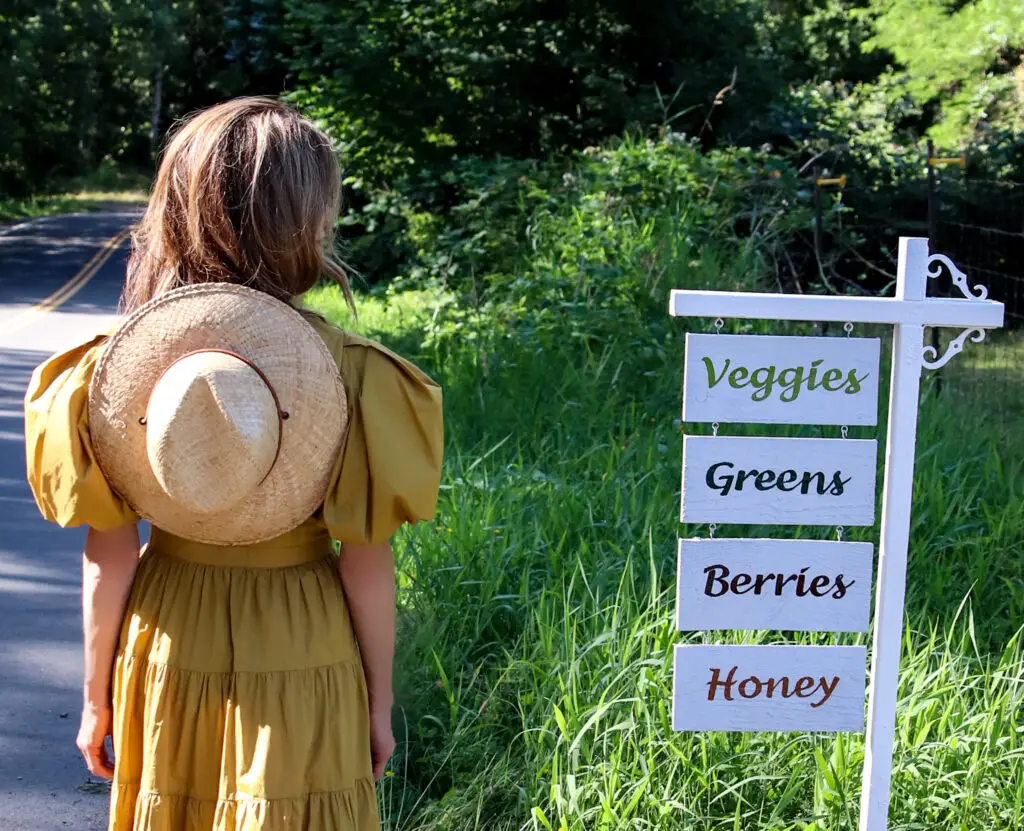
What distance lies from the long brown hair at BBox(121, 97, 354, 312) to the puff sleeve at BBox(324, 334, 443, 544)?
0.56 feet

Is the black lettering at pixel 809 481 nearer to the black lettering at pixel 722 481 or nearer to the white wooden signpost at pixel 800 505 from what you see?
the white wooden signpost at pixel 800 505

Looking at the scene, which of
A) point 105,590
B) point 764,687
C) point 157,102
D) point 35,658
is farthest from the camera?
point 157,102

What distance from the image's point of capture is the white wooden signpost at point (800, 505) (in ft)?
8.37

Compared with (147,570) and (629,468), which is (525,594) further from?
(147,570)

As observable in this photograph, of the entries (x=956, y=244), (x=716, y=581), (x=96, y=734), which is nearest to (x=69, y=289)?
(x=956, y=244)

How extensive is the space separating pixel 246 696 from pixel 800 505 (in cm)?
126

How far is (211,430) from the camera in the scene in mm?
1745

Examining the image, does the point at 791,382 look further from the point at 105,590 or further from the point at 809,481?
the point at 105,590

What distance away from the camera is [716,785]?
9.45ft

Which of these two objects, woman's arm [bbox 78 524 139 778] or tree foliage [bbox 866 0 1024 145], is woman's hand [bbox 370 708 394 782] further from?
tree foliage [bbox 866 0 1024 145]

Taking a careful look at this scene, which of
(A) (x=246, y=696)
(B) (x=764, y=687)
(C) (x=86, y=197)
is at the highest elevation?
(A) (x=246, y=696)

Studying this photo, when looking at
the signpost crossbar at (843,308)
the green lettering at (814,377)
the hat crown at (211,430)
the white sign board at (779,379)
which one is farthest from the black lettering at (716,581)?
the hat crown at (211,430)

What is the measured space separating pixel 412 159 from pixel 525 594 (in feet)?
33.4

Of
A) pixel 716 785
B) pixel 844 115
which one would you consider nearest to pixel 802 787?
pixel 716 785
